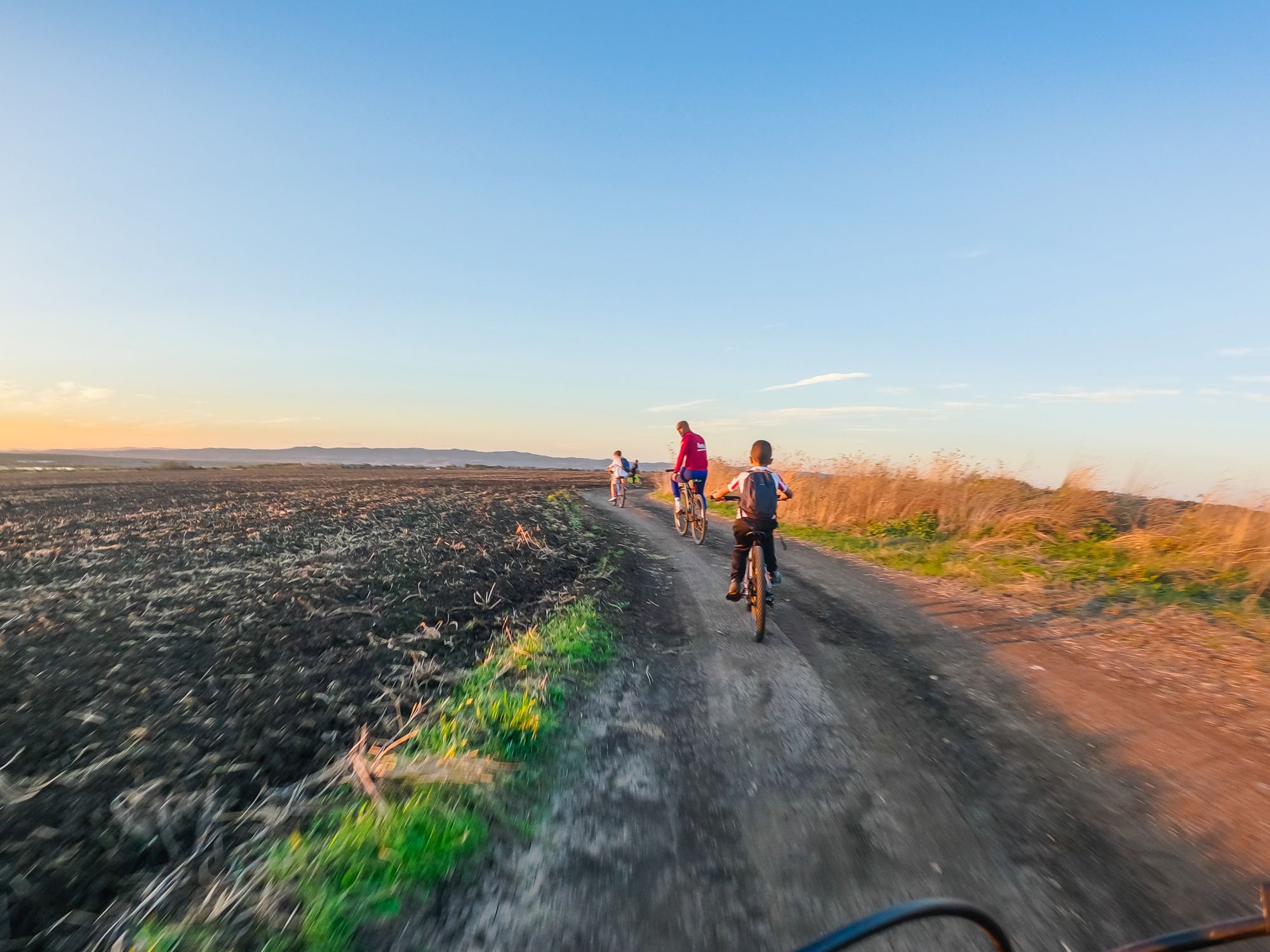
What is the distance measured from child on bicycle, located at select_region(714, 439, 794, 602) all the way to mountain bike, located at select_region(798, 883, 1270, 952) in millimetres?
6471

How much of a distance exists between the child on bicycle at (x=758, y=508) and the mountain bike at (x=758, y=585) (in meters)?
0.07

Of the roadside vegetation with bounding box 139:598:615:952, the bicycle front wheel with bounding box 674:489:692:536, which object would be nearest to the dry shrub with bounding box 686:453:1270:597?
the bicycle front wheel with bounding box 674:489:692:536

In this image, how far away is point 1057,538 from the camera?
12375 millimetres

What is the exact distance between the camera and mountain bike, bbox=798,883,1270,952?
48.6 inches

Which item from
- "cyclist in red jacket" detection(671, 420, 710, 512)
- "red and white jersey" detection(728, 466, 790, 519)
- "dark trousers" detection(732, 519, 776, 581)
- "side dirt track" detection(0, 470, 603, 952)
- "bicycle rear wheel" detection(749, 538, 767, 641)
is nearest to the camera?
"side dirt track" detection(0, 470, 603, 952)

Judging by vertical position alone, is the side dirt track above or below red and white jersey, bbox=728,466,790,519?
below

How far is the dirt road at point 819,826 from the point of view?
2.90m

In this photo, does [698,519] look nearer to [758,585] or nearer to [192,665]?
[758,585]

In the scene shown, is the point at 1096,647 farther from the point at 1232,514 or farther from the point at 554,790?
the point at 554,790

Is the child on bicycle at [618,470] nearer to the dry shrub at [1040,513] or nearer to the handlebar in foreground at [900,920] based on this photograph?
the dry shrub at [1040,513]

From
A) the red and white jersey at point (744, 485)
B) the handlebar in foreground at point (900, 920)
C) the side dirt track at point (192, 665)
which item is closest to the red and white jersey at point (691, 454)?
the side dirt track at point (192, 665)

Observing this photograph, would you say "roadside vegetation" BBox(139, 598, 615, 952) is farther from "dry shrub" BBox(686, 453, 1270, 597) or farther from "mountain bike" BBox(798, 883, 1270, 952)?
"dry shrub" BBox(686, 453, 1270, 597)

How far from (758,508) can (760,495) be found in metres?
0.17

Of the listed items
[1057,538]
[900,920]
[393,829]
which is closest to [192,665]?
[393,829]
